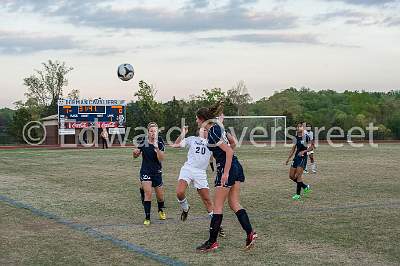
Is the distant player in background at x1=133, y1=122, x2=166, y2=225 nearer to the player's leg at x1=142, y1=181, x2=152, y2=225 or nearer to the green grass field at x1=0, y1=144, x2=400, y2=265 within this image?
the player's leg at x1=142, y1=181, x2=152, y2=225

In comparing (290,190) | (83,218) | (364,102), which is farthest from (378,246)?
(364,102)

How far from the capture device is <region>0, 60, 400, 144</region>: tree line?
64.4 metres

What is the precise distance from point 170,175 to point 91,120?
30.3 meters

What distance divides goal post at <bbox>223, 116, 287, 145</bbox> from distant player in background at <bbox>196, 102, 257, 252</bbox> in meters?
51.1

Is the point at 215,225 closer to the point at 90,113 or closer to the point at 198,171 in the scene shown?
the point at 198,171

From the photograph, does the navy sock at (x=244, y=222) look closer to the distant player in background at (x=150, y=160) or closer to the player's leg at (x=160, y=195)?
the distant player in background at (x=150, y=160)

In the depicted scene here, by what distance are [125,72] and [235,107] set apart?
147ft

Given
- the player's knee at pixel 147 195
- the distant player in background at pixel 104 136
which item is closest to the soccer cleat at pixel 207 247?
the player's knee at pixel 147 195

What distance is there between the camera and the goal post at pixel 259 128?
59.8m

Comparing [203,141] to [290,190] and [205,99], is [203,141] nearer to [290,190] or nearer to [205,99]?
[290,190]

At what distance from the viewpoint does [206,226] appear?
10.3 metres

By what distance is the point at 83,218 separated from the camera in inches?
442

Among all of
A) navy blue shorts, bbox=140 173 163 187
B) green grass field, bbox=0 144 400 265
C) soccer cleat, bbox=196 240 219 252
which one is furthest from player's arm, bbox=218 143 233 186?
navy blue shorts, bbox=140 173 163 187

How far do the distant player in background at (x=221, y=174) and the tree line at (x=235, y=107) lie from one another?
3566cm
